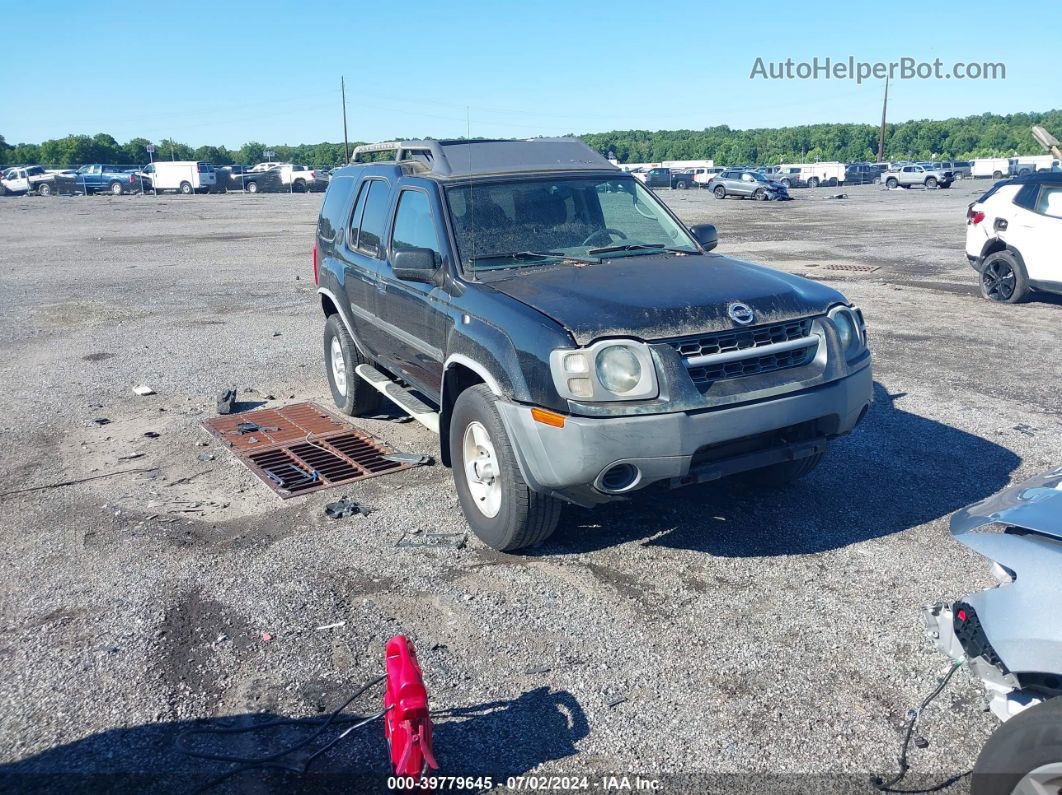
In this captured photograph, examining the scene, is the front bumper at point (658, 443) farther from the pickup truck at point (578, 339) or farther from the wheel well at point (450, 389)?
the wheel well at point (450, 389)

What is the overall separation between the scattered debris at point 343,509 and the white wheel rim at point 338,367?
204 centimetres

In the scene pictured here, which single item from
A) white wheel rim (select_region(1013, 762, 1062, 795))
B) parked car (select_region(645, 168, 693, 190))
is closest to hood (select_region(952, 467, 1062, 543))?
white wheel rim (select_region(1013, 762, 1062, 795))

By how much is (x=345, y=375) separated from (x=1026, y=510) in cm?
555

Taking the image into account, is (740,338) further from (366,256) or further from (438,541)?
(366,256)

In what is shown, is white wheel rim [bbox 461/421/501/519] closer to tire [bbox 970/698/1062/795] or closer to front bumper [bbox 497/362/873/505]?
front bumper [bbox 497/362/873/505]

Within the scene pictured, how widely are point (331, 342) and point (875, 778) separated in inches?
221

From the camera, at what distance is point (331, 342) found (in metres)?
7.53

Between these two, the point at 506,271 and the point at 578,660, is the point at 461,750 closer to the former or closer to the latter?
the point at 578,660

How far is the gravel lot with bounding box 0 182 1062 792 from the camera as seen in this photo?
3238 millimetres

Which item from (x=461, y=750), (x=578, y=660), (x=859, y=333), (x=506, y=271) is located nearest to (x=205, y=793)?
(x=461, y=750)

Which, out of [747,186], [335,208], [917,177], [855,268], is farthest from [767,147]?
[335,208]

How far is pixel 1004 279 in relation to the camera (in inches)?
474

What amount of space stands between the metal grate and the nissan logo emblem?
1.7 inches

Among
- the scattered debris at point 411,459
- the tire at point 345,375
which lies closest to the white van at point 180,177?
the tire at point 345,375
